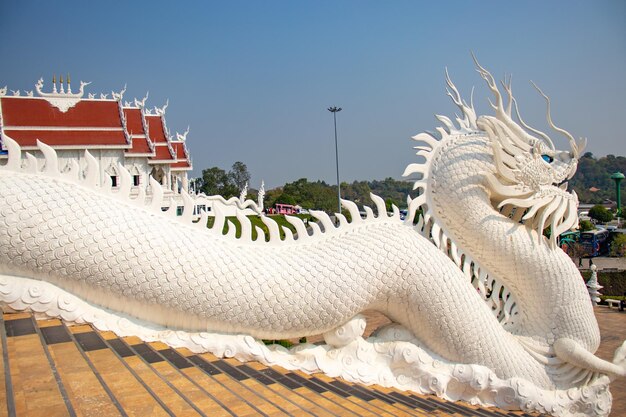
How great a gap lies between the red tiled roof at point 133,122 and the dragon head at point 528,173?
1468cm

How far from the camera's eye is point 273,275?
166 inches

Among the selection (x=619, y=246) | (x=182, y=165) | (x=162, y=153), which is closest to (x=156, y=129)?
(x=162, y=153)

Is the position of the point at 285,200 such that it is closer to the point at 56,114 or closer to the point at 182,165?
the point at 182,165

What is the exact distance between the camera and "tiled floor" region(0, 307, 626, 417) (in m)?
2.49

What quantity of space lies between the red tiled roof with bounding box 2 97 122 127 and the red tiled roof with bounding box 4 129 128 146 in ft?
0.88

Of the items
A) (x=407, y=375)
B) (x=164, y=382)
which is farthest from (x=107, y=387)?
(x=407, y=375)

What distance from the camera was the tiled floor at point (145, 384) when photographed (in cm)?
249

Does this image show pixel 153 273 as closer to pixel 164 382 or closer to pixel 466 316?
pixel 164 382

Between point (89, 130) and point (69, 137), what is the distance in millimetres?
709

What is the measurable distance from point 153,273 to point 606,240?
25.3 m

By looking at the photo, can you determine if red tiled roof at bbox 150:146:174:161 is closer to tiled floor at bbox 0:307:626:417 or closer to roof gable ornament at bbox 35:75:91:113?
roof gable ornament at bbox 35:75:91:113

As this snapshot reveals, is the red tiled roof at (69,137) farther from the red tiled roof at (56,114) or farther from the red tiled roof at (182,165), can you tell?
the red tiled roof at (182,165)

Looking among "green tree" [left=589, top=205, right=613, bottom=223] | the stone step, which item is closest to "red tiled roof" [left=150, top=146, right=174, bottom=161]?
the stone step

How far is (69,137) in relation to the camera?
1575 cm
